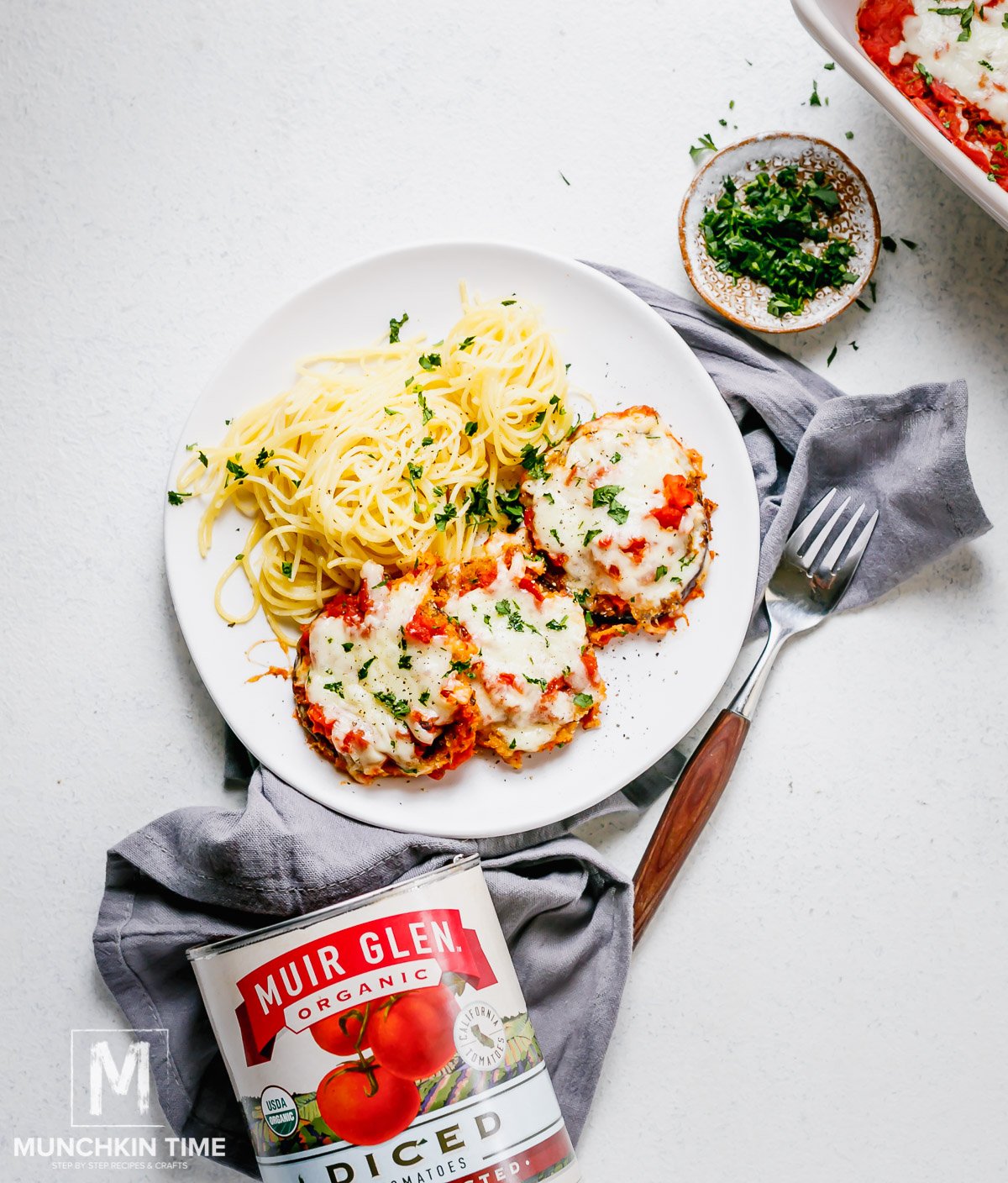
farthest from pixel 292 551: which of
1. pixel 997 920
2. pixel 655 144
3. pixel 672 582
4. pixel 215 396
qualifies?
pixel 997 920

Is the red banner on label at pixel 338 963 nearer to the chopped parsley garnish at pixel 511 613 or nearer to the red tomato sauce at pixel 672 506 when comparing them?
the chopped parsley garnish at pixel 511 613

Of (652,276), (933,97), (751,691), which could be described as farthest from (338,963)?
(933,97)

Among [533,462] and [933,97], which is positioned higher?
[933,97]

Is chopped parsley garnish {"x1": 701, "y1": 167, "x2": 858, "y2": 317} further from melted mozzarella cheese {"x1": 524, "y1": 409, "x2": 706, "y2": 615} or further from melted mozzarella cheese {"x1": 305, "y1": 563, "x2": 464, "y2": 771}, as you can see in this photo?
melted mozzarella cheese {"x1": 305, "y1": 563, "x2": 464, "y2": 771}

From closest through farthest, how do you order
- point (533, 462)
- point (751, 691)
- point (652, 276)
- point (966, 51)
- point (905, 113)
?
point (905, 113) → point (966, 51) → point (533, 462) → point (751, 691) → point (652, 276)

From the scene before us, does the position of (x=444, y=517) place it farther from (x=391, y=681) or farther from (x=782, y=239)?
(x=782, y=239)

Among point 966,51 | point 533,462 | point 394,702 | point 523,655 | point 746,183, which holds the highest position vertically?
point 966,51
